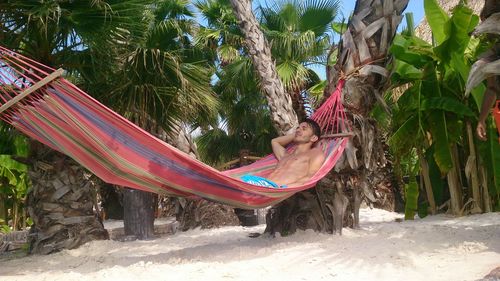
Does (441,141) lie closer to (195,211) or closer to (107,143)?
(195,211)

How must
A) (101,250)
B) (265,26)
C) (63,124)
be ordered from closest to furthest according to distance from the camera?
1. (63,124)
2. (101,250)
3. (265,26)

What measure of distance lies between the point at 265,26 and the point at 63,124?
736 centimetres

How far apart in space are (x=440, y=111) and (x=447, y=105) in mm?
342

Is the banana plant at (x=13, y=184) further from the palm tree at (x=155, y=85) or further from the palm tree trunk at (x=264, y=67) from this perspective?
the palm tree trunk at (x=264, y=67)

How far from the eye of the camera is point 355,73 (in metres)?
4.71

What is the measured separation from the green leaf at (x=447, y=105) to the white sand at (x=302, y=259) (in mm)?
1835

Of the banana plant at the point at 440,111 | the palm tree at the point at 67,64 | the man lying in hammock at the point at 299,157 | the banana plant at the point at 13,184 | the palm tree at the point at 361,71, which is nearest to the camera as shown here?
the man lying in hammock at the point at 299,157

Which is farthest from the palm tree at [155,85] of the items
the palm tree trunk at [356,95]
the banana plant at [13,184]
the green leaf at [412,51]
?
the banana plant at [13,184]

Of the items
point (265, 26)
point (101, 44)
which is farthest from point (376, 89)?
point (265, 26)

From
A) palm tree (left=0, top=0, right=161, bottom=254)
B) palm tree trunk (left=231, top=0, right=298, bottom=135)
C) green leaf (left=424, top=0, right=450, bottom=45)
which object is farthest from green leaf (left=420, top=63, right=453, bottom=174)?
palm tree (left=0, top=0, right=161, bottom=254)

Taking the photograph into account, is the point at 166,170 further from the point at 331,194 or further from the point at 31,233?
the point at 31,233

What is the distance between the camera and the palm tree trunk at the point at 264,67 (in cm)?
543

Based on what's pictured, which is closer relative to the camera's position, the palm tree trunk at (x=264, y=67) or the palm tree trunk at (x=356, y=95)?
the palm tree trunk at (x=356, y=95)

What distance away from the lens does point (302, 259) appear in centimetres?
379
